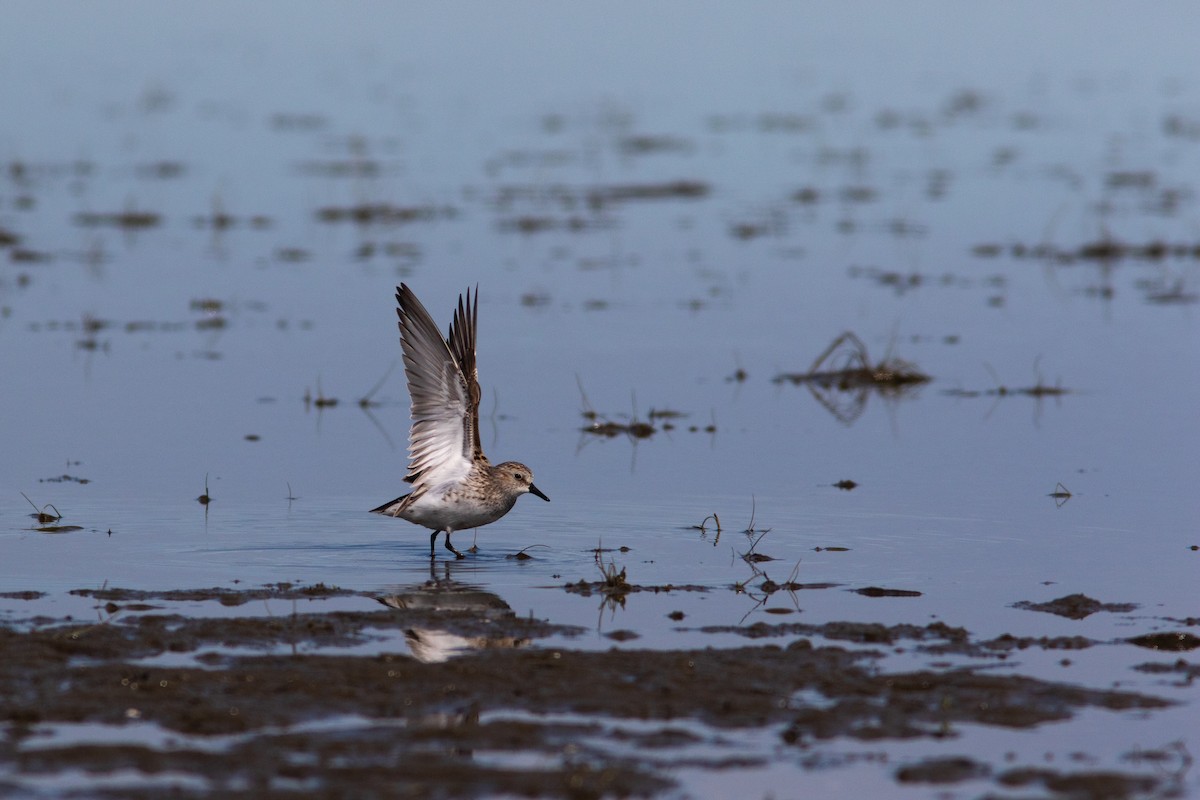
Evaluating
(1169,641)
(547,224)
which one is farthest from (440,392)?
(547,224)

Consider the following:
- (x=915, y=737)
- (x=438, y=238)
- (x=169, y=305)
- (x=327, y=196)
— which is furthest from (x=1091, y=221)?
(x=915, y=737)

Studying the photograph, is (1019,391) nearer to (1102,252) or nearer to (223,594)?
(1102,252)

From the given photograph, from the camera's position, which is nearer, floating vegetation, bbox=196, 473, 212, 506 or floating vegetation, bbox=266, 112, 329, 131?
floating vegetation, bbox=196, 473, 212, 506

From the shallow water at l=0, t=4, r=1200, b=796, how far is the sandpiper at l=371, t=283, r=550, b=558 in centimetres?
33

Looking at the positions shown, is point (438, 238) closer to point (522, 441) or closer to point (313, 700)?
point (522, 441)

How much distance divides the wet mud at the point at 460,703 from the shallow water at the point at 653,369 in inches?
5.4

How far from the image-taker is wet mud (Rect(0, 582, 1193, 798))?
6.16 meters

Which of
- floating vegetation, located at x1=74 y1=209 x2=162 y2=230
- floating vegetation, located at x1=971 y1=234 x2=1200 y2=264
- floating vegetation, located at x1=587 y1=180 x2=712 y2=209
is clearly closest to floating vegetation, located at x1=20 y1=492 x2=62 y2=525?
floating vegetation, located at x1=74 y1=209 x2=162 y2=230

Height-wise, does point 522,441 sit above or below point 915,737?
above

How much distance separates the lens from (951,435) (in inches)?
525

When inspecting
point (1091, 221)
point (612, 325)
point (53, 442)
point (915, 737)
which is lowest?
point (915, 737)

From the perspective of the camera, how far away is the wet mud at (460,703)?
6.16m

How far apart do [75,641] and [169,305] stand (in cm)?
1070

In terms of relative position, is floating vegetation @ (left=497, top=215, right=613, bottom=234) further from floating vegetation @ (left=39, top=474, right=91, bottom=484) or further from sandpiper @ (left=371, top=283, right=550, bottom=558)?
sandpiper @ (left=371, top=283, right=550, bottom=558)
